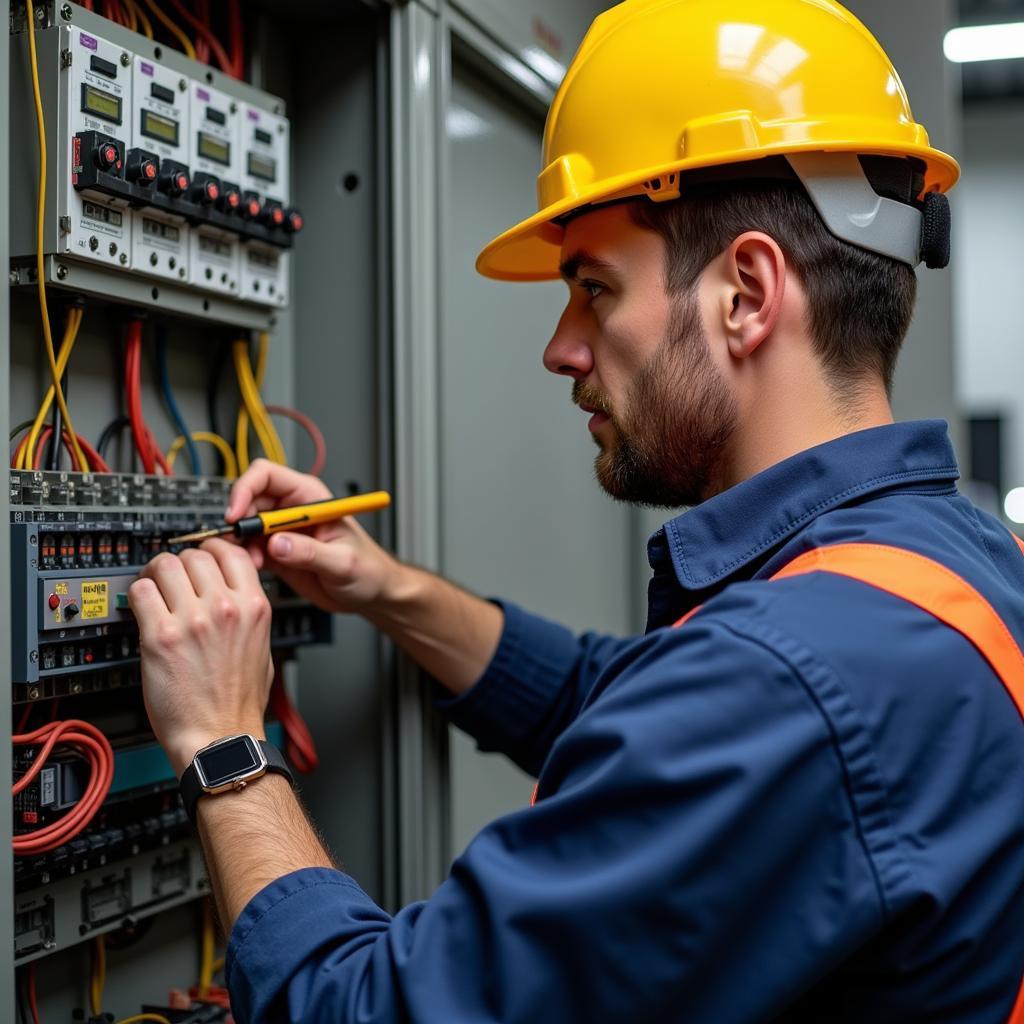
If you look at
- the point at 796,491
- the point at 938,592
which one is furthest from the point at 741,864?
the point at 796,491

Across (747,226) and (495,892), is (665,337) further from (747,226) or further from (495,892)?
(495,892)

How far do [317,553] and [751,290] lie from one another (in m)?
0.57

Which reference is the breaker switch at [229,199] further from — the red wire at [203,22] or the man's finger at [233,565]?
the man's finger at [233,565]

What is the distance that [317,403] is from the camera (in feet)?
4.90

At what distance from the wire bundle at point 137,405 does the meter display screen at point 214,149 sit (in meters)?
0.20

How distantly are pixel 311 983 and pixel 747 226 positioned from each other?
70cm

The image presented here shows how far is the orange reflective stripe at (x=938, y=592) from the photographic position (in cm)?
75

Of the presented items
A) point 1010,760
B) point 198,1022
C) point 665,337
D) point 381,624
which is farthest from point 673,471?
point 198,1022

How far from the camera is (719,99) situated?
0.98 metres

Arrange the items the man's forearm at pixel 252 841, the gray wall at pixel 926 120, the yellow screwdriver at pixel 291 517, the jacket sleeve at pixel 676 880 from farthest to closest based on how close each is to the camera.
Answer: the gray wall at pixel 926 120
the yellow screwdriver at pixel 291 517
the man's forearm at pixel 252 841
the jacket sleeve at pixel 676 880

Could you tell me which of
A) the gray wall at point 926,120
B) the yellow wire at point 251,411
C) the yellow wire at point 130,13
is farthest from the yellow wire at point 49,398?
the gray wall at point 926,120

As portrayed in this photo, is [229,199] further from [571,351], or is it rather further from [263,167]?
[571,351]

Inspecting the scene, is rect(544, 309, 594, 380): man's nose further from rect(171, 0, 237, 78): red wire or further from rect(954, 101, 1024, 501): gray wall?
rect(954, 101, 1024, 501): gray wall

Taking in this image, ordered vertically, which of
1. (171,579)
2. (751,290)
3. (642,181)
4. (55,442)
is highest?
(642,181)
